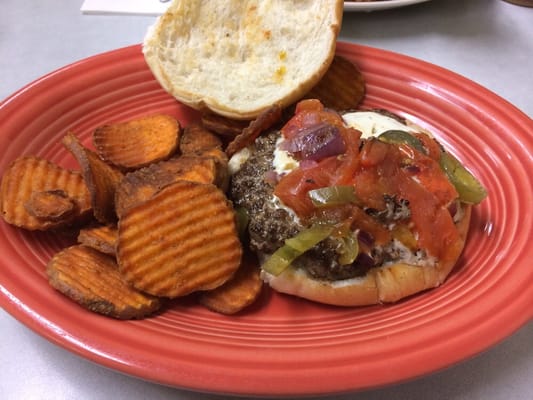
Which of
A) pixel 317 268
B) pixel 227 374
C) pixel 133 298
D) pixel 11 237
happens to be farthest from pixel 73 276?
pixel 317 268

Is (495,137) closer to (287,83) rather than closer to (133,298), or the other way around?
(287,83)

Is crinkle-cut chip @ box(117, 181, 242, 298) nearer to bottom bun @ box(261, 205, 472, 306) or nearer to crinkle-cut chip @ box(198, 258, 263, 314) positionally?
crinkle-cut chip @ box(198, 258, 263, 314)

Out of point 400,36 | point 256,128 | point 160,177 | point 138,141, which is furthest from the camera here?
point 400,36

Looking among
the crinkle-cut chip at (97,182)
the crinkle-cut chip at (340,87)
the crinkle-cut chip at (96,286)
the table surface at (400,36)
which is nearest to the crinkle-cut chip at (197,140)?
the crinkle-cut chip at (97,182)

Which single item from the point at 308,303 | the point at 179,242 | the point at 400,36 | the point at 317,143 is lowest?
the point at 308,303

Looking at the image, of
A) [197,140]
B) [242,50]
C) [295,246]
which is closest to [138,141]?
[197,140]

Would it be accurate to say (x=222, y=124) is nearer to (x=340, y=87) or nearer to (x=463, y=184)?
(x=340, y=87)
